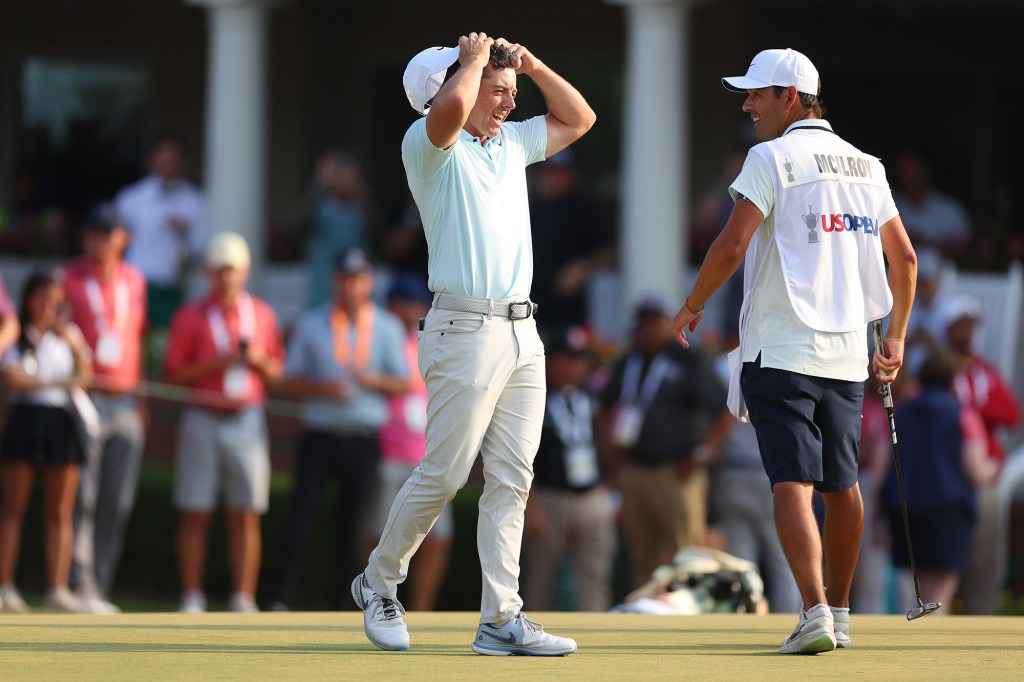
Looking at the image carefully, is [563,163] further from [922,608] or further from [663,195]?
[922,608]

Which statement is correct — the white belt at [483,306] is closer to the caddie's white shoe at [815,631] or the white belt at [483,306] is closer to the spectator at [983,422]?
the caddie's white shoe at [815,631]

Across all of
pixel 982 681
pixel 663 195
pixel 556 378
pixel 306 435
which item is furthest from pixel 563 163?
pixel 982 681

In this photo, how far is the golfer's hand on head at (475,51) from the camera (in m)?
5.74

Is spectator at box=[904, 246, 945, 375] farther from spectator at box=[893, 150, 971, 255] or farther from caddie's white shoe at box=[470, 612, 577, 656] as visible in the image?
caddie's white shoe at box=[470, 612, 577, 656]

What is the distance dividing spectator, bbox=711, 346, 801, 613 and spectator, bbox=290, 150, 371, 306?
3.88m

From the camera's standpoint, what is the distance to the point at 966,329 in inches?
449

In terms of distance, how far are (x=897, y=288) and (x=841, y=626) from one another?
1.17 meters

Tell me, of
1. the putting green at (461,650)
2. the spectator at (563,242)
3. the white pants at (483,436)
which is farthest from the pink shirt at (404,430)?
the white pants at (483,436)

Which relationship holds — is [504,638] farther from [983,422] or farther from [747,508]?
[983,422]

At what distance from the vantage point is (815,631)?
580 centimetres

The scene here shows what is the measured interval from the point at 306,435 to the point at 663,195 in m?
4.60

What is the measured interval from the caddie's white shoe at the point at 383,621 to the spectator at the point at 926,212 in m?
9.23

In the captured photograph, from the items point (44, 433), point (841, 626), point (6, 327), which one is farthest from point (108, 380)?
point (841, 626)

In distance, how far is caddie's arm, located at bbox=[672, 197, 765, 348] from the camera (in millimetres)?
5930
